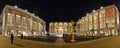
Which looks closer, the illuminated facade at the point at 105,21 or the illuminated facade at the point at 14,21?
the illuminated facade at the point at 14,21

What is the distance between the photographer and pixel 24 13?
128m

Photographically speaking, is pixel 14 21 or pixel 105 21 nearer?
pixel 14 21

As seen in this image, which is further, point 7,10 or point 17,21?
point 17,21

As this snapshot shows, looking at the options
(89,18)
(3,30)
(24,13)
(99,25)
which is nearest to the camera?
(3,30)

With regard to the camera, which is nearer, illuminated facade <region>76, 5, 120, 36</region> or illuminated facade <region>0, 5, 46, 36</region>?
illuminated facade <region>0, 5, 46, 36</region>

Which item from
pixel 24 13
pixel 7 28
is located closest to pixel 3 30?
pixel 7 28

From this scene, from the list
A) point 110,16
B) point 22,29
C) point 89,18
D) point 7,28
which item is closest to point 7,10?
point 7,28

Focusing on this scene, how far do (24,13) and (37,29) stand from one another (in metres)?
43.1

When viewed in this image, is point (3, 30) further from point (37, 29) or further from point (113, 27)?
point (37, 29)

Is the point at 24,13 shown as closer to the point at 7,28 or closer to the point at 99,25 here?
the point at 7,28

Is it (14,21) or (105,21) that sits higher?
(14,21)

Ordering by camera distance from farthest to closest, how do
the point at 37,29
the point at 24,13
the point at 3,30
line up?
the point at 37,29 → the point at 24,13 → the point at 3,30

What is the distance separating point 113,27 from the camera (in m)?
102

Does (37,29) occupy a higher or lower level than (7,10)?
lower
